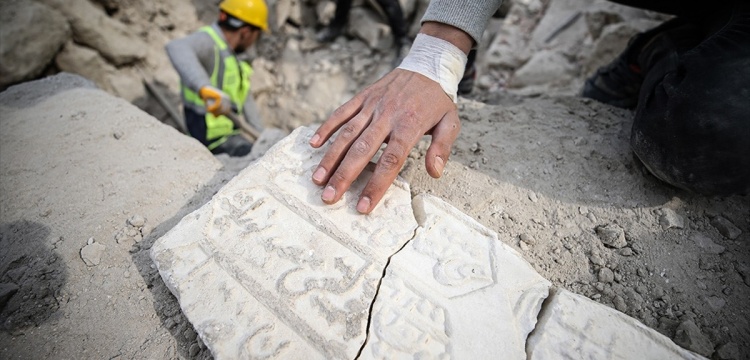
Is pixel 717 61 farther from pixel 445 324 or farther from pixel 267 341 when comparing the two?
pixel 267 341

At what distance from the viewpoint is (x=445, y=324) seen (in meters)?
1.01

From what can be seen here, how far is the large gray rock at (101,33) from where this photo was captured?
314 centimetres

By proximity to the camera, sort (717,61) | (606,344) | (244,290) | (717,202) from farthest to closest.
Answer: (717,202)
(717,61)
(244,290)
(606,344)

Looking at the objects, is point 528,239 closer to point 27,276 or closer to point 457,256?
point 457,256

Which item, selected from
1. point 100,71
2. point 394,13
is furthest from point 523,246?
point 100,71

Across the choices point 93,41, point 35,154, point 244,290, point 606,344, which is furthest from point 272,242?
point 93,41

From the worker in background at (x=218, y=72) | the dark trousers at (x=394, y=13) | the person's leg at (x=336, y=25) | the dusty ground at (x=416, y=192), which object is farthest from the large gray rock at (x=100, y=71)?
the dark trousers at (x=394, y=13)

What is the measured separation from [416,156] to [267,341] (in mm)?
912

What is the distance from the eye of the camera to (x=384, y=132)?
48.1 inches

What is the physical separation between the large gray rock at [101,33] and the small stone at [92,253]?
2.89 meters

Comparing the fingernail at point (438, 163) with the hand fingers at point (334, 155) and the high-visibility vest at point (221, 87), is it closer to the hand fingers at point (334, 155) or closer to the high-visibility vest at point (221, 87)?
the hand fingers at point (334, 155)

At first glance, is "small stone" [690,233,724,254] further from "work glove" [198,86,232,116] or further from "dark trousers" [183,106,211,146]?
"dark trousers" [183,106,211,146]

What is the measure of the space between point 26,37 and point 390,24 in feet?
10.2

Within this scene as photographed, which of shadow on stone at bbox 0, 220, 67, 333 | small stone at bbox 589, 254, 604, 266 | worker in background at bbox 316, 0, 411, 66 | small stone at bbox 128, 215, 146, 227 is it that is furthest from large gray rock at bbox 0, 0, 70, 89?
small stone at bbox 589, 254, 604, 266
